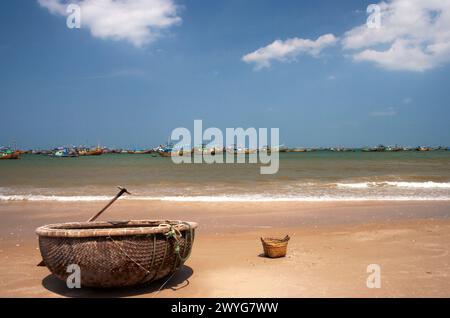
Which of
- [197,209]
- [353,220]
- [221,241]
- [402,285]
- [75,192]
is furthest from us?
[75,192]

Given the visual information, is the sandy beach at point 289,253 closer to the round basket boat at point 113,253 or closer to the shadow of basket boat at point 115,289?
the shadow of basket boat at point 115,289

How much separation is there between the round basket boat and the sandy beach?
278 mm

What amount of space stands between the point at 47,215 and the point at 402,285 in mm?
10457

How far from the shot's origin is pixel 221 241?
7.88 metres

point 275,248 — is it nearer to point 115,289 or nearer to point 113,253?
point 115,289

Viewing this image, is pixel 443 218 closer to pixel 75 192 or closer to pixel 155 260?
pixel 155 260

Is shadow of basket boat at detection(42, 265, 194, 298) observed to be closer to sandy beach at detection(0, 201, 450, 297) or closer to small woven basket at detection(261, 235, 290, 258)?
sandy beach at detection(0, 201, 450, 297)

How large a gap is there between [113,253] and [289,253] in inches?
132

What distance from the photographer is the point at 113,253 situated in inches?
171

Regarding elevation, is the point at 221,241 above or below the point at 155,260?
below

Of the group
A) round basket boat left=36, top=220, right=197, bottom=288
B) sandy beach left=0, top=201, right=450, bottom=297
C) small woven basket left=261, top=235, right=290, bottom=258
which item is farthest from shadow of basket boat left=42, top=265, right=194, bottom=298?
small woven basket left=261, top=235, right=290, bottom=258

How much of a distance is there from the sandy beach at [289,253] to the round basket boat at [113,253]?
28 centimetres

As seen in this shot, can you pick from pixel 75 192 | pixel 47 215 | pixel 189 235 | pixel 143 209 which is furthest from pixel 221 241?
pixel 75 192
